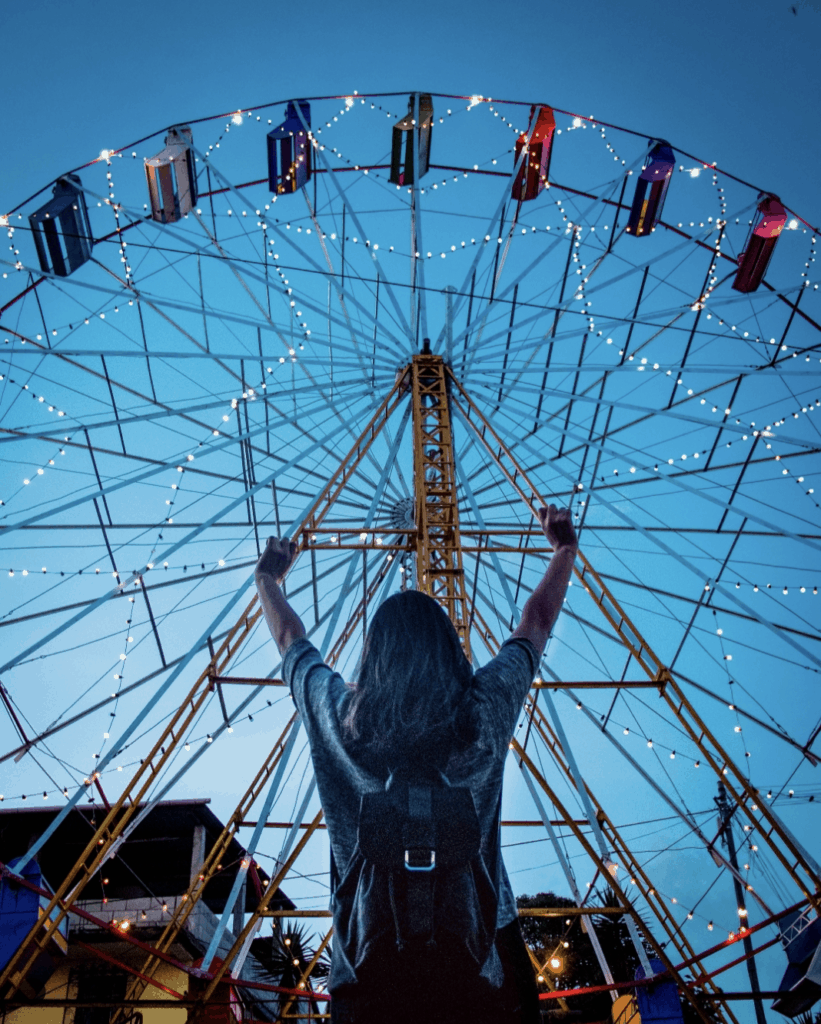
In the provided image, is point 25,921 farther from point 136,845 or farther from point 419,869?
point 136,845

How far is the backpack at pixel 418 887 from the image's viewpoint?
54.7 inches

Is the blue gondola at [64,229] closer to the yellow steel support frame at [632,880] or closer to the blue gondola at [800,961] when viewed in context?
the yellow steel support frame at [632,880]

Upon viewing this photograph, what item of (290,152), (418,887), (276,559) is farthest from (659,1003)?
(290,152)

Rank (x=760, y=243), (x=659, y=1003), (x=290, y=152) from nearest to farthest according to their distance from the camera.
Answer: (x=659, y=1003) → (x=760, y=243) → (x=290, y=152)

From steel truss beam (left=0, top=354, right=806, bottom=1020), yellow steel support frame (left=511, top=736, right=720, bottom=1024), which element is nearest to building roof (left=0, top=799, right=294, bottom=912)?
steel truss beam (left=0, top=354, right=806, bottom=1020)

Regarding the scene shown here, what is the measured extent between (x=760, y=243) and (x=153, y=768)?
10414 mm

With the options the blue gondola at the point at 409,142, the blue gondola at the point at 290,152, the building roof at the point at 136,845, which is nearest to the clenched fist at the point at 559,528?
the blue gondola at the point at 409,142

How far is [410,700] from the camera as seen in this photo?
4.88ft

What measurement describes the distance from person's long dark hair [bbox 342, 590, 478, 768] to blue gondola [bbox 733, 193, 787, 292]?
1148cm

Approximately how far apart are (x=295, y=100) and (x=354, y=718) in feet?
40.4

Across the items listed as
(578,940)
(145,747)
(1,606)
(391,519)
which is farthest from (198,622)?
(391,519)

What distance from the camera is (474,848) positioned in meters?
1.43

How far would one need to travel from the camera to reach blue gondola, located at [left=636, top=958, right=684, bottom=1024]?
7.74 meters

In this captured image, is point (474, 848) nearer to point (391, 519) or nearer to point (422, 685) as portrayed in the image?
point (422, 685)
